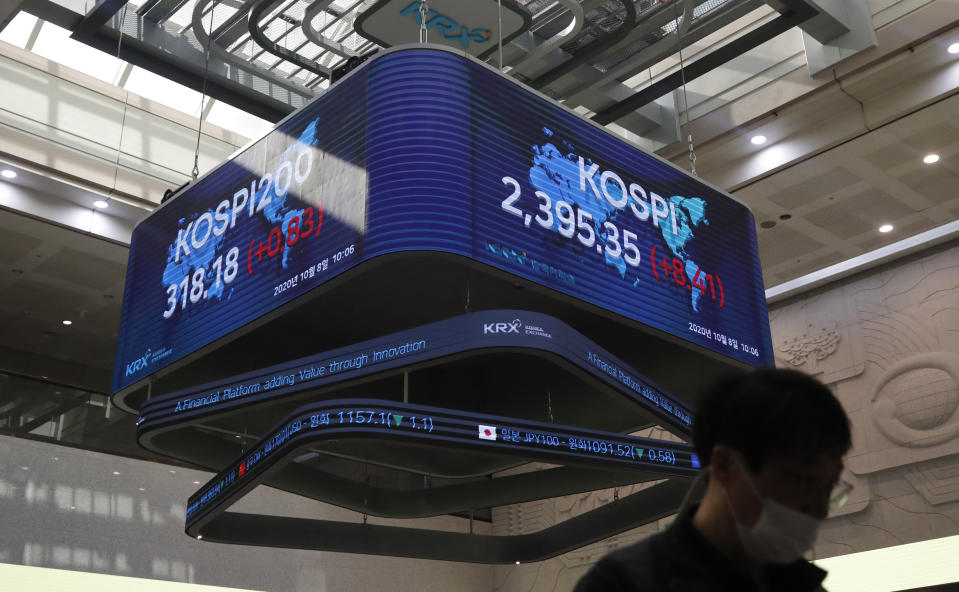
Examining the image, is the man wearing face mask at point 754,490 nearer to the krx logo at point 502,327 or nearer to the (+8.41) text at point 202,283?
the krx logo at point 502,327

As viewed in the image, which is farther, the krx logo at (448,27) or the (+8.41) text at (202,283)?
the krx logo at (448,27)

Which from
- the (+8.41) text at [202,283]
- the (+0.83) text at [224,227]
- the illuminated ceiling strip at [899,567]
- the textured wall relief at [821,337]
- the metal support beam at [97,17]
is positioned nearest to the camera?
the (+0.83) text at [224,227]

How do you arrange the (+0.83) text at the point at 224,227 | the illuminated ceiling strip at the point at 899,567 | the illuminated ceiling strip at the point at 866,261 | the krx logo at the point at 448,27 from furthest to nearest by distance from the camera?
the illuminated ceiling strip at the point at 866,261 → the illuminated ceiling strip at the point at 899,567 → the krx logo at the point at 448,27 → the (+0.83) text at the point at 224,227

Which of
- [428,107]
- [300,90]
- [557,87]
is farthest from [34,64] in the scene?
[428,107]

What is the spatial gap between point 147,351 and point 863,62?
7.54 meters

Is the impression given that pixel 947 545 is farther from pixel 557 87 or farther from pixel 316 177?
pixel 316 177

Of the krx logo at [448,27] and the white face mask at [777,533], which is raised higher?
the krx logo at [448,27]

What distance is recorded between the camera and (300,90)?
11.5 m

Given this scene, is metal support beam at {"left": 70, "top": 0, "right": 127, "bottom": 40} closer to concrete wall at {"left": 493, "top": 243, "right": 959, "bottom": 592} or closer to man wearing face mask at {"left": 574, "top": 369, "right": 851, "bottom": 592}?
concrete wall at {"left": 493, "top": 243, "right": 959, "bottom": 592}

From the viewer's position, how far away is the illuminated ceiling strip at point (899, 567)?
41.2ft

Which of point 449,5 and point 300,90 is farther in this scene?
point 300,90

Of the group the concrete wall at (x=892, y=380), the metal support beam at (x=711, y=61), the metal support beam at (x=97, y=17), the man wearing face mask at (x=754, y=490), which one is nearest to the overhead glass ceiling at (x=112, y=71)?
the metal support beam at (x=97, y=17)

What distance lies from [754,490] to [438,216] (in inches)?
174

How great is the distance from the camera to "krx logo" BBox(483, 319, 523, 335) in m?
5.92
